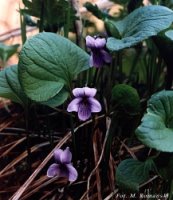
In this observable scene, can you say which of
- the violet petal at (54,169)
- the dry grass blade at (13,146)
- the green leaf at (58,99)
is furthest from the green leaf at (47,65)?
the dry grass blade at (13,146)

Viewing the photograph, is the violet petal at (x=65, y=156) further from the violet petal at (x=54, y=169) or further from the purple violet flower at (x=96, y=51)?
the purple violet flower at (x=96, y=51)

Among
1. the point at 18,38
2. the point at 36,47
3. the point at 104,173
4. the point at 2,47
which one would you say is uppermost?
the point at 36,47

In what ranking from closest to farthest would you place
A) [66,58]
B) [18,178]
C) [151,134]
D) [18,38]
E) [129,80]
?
[151,134], [66,58], [18,178], [129,80], [18,38]

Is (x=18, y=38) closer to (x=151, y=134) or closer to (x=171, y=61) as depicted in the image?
(x=171, y=61)

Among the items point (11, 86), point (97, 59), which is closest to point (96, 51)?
point (97, 59)

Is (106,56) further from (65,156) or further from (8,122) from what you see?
(8,122)

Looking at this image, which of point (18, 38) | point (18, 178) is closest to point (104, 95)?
point (18, 178)

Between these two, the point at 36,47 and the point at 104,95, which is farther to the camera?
the point at 104,95
